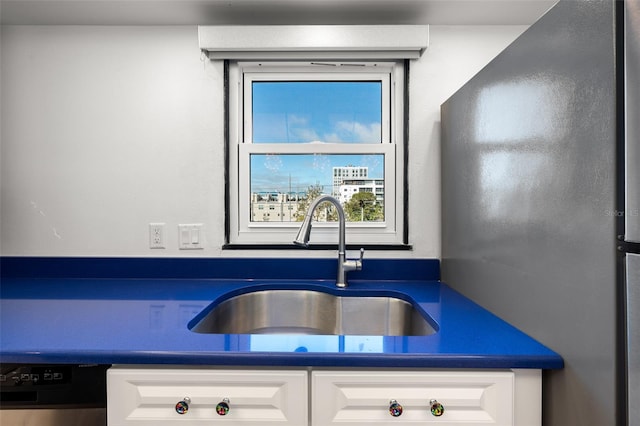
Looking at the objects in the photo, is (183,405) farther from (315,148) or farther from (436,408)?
(315,148)

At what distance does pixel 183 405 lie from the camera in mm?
908

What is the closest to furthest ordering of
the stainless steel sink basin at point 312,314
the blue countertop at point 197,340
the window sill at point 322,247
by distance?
the blue countertop at point 197,340 < the stainless steel sink basin at point 312,314 < the window sill at point 322,247

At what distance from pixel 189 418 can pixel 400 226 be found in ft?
3.92

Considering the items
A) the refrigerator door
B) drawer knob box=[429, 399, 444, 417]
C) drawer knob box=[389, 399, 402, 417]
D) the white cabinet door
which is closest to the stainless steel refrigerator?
the refrigerator door

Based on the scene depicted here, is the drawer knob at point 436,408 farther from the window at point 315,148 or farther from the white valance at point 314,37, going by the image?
the white valance at point 314,37

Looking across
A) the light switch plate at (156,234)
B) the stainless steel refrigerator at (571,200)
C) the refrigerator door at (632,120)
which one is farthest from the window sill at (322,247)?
the refrigerator door at (632,120)

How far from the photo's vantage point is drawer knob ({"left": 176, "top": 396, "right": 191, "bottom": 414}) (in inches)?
35.7

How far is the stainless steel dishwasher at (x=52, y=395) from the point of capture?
0.94m

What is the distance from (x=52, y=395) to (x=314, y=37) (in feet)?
5.19

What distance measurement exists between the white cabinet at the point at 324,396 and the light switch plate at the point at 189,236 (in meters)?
0.86

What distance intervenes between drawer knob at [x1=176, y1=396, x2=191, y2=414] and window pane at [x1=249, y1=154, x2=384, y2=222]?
1.00m

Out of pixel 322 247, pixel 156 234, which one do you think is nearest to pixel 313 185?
pixel 322 247

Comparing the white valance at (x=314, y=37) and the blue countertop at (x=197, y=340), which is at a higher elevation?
the white valance at (x=314, y=37)

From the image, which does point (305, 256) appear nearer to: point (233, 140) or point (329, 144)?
point (329, 144)
